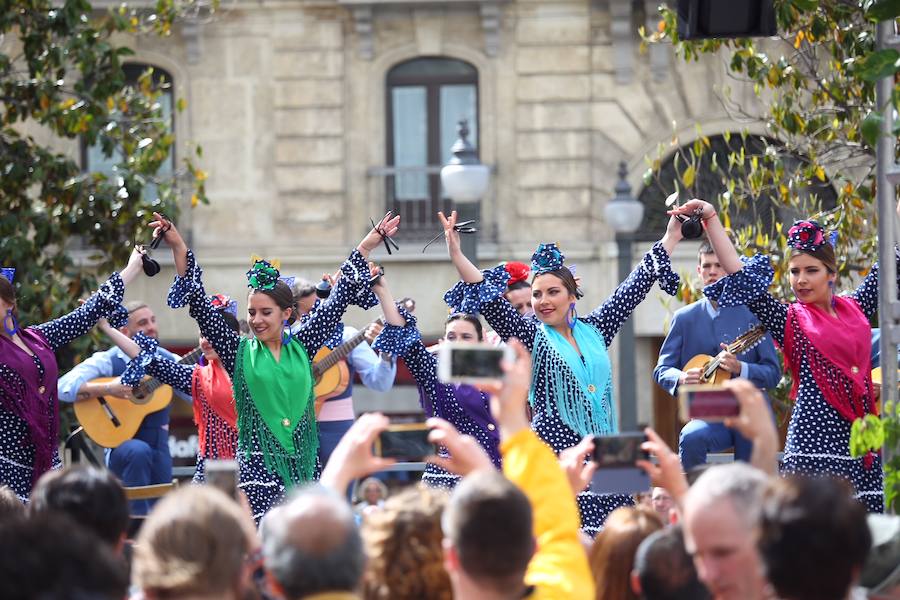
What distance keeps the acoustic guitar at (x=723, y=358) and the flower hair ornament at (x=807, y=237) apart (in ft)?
2.98

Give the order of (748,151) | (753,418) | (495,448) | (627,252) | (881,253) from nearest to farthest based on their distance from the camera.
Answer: (753,418) → (881,253) → (495,448) → (627,252) → (748,151)

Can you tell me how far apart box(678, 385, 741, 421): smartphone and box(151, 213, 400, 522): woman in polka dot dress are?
3143 mm

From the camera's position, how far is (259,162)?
16.4 m

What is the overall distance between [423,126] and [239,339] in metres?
9.90

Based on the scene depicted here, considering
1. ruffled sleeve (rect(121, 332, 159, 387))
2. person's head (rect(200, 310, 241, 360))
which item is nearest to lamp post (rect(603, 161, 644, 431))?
ruffled sleeve (rect(121, 332, 159, 387))

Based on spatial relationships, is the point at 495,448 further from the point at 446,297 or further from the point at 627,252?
the point at 627,252

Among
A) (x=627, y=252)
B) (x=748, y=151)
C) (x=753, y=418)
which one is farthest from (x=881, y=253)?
(x=748, y=151)

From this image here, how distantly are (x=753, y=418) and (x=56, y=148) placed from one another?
1347 cm

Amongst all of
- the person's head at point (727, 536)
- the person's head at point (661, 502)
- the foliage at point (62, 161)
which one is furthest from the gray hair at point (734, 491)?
the foliage at point (62, 161)

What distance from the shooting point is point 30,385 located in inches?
288

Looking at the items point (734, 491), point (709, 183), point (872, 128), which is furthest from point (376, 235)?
point (709, 183)

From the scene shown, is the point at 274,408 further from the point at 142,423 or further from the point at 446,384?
the point at 142,423

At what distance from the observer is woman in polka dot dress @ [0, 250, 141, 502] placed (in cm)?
725

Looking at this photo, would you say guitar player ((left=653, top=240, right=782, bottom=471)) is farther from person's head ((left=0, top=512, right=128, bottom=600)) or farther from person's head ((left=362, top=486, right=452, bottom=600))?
person's head ((left=0, top=512, right=128, bottom=600))
